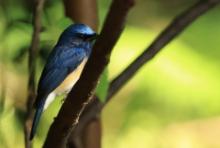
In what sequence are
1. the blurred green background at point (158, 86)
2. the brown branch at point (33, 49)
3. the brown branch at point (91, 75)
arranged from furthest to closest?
the blurred green background at point (158, 86) < the brown branch at point (33, 49) < the brown branch at point (91, 75)

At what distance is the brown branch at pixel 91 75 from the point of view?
386mm

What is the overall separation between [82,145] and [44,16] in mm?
218

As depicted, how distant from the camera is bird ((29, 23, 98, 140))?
565mm

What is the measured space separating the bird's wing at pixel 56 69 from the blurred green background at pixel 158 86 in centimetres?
44

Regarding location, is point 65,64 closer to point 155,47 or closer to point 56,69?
point 56,69

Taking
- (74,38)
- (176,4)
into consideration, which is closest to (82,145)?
(74,38)

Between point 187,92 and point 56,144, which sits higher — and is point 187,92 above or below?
below

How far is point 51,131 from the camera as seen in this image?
504 mm

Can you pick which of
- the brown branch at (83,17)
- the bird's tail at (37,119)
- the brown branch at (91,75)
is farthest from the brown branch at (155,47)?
the brown branch at (91,75)

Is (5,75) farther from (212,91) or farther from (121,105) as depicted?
(212,91)

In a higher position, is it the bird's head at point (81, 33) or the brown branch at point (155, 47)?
the bird's head at point (81, 33)

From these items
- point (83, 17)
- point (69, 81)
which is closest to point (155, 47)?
point (83, 17)

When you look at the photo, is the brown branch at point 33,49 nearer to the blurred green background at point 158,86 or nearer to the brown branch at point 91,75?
the brown branch at point 91,75

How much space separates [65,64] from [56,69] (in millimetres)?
12
